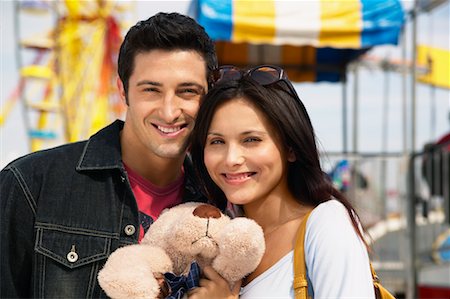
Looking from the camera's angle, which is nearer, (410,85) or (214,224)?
(214,224)

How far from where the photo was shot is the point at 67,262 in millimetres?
1953

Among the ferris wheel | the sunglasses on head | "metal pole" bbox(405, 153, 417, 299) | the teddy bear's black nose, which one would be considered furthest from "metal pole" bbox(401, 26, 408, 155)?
the ferris wheel

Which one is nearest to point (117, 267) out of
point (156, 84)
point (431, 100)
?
point (156, 84)

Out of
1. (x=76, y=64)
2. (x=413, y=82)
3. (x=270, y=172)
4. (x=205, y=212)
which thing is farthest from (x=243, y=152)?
(x=76, y=64)

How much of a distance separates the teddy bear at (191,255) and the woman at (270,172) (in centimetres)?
6

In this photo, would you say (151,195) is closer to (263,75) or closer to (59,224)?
(59,224)

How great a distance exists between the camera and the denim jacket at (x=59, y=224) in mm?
1953

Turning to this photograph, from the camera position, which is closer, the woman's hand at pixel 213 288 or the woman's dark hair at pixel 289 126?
the woman's hand at pixel 213 288

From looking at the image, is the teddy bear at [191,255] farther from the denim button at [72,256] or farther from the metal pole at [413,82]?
the metal pole at [413,82]

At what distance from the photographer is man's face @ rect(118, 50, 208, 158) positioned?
203 cm

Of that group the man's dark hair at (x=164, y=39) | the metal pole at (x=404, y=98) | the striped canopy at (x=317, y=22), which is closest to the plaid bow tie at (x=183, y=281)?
the man's dark hair at (x=164, y=39)

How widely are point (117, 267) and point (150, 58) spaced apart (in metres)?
0.70

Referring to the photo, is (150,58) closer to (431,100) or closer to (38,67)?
(431,100)

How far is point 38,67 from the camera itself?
19.1 metres
